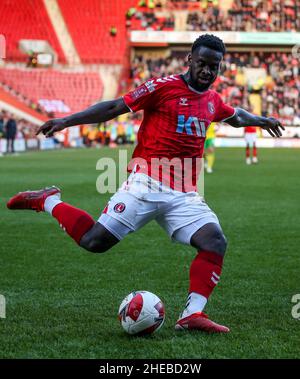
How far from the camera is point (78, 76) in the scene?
163 ft

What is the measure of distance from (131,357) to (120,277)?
2.75 metres

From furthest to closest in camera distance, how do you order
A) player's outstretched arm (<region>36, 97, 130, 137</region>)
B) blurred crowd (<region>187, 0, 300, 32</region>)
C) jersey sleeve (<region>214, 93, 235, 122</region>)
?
blurred crowd (<region>187, 0, 300, 32</region>)
jersey sleeve (<region>214, 93, 235, 122</region>)
player's outstretched arm (<region>36, 97, 130, 137</region>)

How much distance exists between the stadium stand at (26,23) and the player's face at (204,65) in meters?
45.6

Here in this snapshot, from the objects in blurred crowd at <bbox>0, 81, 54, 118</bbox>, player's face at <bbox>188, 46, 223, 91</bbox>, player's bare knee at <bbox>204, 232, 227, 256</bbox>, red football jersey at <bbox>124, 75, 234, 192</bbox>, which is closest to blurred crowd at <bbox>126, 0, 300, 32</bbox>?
blurred crowd at <bbox>0, 81, 54, 118</bbox>

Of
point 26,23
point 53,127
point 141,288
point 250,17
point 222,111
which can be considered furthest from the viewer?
point 250,17

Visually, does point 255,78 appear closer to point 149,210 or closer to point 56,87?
point 56,87

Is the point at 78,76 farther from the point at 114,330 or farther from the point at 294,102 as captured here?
the point at 114,330

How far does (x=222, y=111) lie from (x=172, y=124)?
22.5 inches

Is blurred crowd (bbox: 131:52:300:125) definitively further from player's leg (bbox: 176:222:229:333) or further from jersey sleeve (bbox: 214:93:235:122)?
player's leg (bbox: 176:222:229:333)

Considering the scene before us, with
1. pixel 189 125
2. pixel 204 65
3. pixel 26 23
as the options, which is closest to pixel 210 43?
pixel 204 65

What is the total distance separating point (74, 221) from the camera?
579 cm

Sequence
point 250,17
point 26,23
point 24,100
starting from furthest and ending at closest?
point 250,17 → point 26,23 → point 24,100

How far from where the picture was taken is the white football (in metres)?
5.23

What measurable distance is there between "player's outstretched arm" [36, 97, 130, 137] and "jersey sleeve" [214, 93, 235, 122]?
0.77 m
